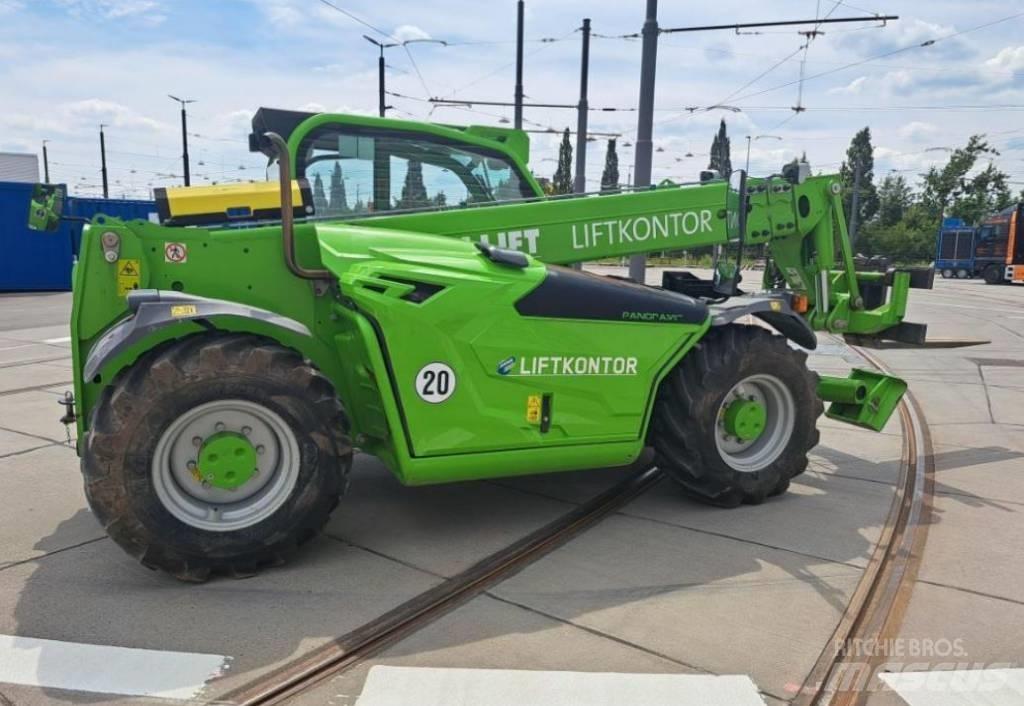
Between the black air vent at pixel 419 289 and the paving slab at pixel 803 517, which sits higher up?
the black air vent at pixel 419 289

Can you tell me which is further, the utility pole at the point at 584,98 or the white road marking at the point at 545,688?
the utility pole at the point at 584,98

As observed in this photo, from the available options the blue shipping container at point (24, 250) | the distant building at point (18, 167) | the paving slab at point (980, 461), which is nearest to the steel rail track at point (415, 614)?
the paving slab at point (980, 461)

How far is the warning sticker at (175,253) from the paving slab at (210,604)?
1.58 meters

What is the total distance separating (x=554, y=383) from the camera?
4.39m

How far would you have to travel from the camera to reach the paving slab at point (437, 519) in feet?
14.1

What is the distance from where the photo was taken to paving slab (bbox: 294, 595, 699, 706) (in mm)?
3135

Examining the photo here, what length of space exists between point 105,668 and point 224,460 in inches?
42.4

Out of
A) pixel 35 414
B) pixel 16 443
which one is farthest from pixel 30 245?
pixel 16 443

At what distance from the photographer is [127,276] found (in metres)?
4.09

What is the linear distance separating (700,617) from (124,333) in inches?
118

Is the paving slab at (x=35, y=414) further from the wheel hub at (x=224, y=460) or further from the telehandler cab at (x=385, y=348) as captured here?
the wheel hub at (x=224, y=460)

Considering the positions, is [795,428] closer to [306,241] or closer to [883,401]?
[883,401]

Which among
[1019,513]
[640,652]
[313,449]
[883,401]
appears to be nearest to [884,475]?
[883,401]

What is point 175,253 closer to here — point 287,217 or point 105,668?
point 287,217
